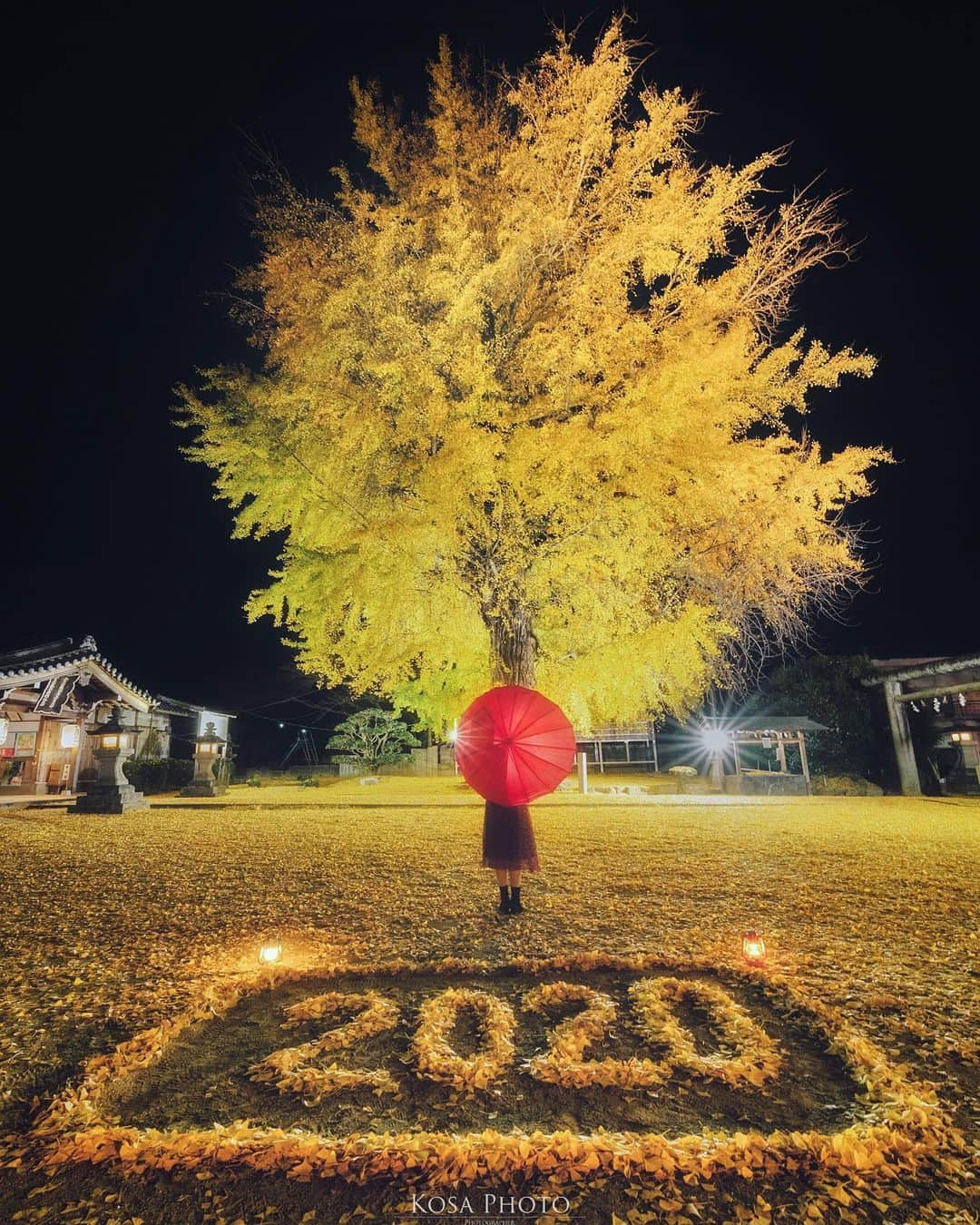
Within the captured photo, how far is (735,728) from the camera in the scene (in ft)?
59.0

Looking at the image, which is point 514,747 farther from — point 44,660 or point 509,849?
point 44,660

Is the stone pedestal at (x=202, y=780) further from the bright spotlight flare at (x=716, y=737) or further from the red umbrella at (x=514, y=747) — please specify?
the red umbrella at (x=514, y=747)

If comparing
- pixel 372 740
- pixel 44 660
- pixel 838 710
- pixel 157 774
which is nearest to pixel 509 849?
pixel 44 660

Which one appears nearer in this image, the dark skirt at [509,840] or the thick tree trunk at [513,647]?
the dark skirt at [509,840]

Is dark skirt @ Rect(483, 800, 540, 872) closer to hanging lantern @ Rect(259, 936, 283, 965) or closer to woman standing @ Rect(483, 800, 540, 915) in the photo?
woman standing @ Rect(483, 800, 540, 915)

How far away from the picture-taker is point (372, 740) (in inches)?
976

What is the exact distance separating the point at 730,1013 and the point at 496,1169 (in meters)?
1.50

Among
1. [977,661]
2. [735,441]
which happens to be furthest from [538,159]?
[977,661]

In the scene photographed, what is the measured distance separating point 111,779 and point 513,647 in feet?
30.4

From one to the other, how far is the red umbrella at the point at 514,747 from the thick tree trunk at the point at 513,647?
3.72m

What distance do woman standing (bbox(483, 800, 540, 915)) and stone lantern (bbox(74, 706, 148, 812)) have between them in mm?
10446

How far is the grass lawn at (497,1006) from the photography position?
166 cm

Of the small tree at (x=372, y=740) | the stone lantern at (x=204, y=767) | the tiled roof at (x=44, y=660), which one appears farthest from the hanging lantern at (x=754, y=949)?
the small tree at (x=372, y=740)

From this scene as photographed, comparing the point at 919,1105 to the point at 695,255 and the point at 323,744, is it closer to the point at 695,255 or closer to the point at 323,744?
the point at 695,255
